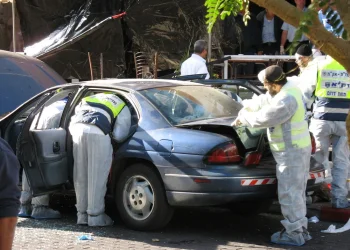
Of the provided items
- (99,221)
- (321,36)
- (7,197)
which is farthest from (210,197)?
(7,197)

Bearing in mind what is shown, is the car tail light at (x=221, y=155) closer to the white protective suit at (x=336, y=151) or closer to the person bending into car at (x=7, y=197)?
the white protective suit at (x=336, y=151)

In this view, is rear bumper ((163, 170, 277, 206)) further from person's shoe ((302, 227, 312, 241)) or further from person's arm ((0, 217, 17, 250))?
person's arm ((0, 217, 17, 250))

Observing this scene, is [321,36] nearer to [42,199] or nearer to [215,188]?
[215,188]

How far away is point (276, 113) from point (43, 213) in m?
2.93

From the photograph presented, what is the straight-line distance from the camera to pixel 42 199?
23.6ft

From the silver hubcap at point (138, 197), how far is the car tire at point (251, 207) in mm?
1208

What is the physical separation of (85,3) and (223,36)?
280cm

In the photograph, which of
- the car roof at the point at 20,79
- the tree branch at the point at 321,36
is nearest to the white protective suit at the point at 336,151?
the tree branch at the point at 321,36

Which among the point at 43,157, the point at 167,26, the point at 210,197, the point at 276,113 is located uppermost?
the point at 167,26

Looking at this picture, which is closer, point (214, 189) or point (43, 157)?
point (214, 189)

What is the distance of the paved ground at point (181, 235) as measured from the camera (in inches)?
→ 241

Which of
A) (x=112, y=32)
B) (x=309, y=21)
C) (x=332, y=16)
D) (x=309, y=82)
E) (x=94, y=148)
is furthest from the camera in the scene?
(x=112, y=32)

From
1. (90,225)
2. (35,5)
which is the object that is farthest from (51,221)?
(35,5)

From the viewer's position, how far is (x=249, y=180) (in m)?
6.02
